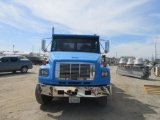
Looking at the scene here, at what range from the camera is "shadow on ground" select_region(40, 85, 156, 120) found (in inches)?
303

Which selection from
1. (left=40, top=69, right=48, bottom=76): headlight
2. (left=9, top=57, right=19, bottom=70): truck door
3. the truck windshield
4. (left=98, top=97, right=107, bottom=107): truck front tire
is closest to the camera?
(left=40, top=69, right=48, bottom=76): headlight

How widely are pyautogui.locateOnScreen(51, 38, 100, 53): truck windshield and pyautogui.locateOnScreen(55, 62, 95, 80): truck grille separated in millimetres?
1907

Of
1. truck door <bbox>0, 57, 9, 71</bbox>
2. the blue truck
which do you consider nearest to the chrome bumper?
the blue truck

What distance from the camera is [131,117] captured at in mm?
7750

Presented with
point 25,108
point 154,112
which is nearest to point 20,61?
point 25,108

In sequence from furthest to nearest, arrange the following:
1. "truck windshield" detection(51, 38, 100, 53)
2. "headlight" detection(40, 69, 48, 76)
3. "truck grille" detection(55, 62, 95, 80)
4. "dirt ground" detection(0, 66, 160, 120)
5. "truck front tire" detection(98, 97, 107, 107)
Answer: "truck windshield" detection(51, 38, 100, 53), "truck front tire" detection(98, 97, 107, 107), "headlight" detection(40, 69, 48, 76), "truck grille" detection(55, 62, 95, 80), "dirt ground" detection(0, 66, 160, 120)

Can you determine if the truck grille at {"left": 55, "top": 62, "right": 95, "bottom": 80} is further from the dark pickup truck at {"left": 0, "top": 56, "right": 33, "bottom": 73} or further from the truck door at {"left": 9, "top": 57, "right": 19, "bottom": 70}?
the truck door at {"left": 9, "top": 57, "right": 19, "bottom": 70}

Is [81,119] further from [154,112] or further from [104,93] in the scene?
[154,112]

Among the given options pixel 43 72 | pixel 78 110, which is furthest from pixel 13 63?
pixel 78 110

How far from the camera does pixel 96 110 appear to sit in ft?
28.0

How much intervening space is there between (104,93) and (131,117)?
111cm

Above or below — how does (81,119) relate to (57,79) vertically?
below

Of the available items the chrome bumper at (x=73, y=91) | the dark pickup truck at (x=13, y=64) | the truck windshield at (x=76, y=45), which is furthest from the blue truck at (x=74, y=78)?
the dark pickup truck at (x=13, y=64)

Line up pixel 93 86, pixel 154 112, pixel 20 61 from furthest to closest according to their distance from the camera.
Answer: pixel 20 61, pixel 154 112, pixel 93 86
